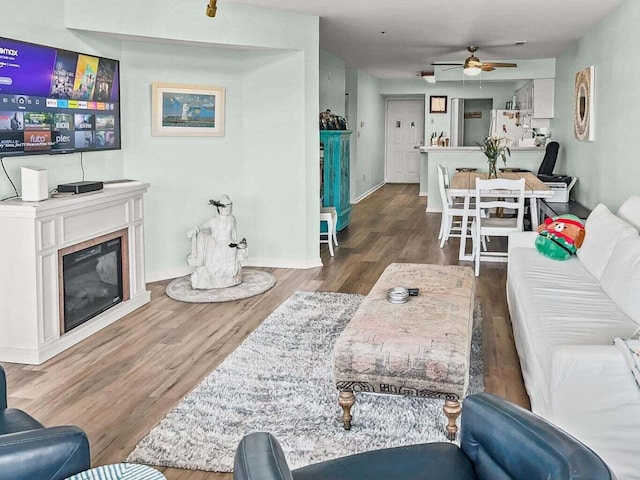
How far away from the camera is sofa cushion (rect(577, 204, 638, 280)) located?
3.90 m

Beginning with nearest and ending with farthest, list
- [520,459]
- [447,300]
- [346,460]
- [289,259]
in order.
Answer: [520,459] → [346,460] → [447,300] → [289,259]

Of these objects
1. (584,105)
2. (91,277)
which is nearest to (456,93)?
(584,105)

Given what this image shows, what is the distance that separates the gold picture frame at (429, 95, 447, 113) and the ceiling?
2870 mm

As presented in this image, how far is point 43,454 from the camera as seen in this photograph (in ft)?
5.91

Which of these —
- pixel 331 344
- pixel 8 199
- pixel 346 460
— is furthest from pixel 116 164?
pixel 346 460

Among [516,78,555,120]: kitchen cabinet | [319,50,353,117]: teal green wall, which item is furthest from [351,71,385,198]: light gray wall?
[516,78,555,120]: kitchen cabinet

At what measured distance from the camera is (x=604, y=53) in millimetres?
6188

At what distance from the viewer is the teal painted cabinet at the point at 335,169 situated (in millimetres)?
7695

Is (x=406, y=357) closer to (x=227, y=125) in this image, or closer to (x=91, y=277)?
(x=91, y=277)

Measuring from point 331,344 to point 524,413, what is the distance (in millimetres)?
2442

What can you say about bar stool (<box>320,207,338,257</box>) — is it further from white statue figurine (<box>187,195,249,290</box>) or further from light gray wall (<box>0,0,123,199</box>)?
light gray wall (<box>0,0,123,199</box>)

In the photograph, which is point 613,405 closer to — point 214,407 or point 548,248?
point 214,407

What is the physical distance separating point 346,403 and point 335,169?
16.9 ft

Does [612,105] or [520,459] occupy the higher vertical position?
[612,105]
